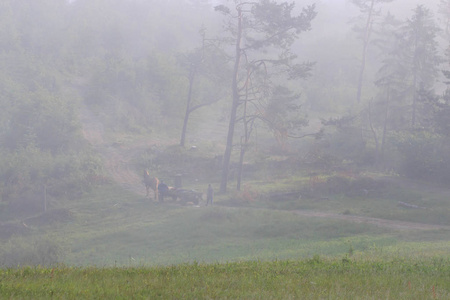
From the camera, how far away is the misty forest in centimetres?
1722

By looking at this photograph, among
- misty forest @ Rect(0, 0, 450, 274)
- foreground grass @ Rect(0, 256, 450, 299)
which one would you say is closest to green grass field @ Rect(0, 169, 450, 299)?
foreground grass @ Rect(0, 256, 450, 299)

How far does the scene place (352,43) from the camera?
68.6 m

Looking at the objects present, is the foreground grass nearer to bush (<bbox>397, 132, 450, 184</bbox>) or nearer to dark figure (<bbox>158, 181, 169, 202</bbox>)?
dark figure (<bbox>158, 181, 169, 202</bbox>)

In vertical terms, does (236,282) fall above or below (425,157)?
below

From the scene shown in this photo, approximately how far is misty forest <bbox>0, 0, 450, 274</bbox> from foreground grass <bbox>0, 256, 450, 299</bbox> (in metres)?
2.62

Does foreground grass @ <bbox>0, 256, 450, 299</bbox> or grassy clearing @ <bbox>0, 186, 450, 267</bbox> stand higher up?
foreground grass @ <bbox>0, 256, 450, 299</bbox>

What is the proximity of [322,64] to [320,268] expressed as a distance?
5916cm

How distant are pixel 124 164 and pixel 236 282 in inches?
1111

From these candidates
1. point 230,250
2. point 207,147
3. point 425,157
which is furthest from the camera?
point 207,147

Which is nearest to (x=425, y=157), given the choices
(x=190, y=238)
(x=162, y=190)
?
(x=162, y=190)

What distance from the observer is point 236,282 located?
21.6 feet

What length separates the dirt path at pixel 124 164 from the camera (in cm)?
1858

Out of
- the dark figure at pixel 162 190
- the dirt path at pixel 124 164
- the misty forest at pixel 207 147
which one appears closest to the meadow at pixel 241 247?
the misty forest at pixel 207 147

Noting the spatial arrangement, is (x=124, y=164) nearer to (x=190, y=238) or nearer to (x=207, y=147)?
(x=207, y=147)
